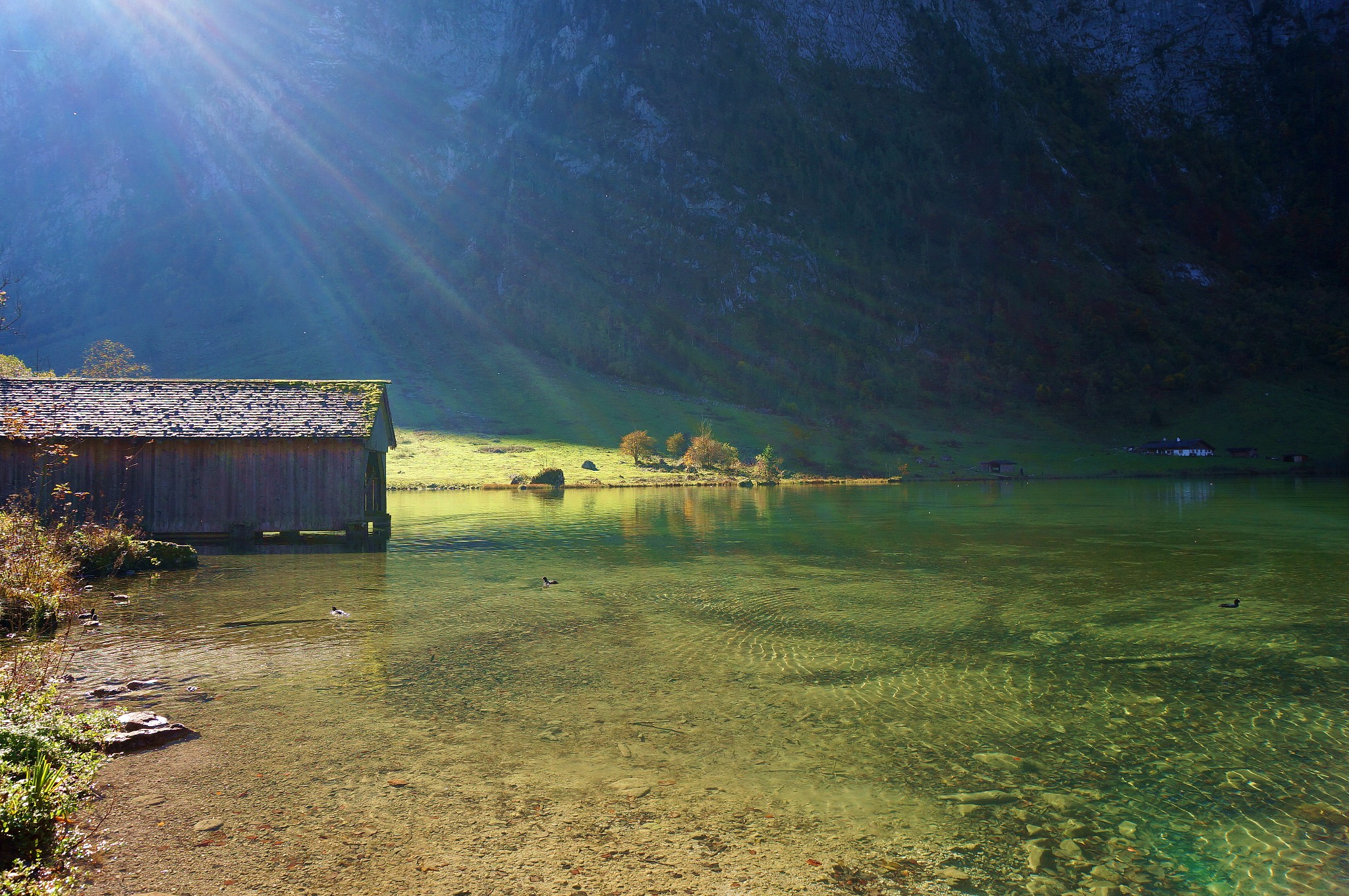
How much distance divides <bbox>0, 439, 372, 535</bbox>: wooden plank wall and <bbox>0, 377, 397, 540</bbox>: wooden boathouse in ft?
0.10

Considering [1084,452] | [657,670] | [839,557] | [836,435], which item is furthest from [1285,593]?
[1084,452]

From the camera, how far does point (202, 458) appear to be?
28.5 meters

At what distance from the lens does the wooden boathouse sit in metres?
27.7

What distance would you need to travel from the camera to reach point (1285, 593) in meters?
18.4

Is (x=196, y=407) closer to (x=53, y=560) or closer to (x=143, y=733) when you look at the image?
(x=53, y=560)

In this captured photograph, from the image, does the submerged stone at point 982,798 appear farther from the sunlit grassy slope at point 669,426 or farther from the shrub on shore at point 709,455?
the shrub on shore at point 709,455

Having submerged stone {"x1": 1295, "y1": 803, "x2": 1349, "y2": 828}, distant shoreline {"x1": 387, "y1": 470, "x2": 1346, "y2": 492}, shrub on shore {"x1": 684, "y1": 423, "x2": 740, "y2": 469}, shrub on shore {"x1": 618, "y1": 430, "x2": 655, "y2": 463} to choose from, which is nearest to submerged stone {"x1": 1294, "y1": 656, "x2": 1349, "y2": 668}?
submerged stone {"x1": 1295, "y1": 803, "x2": 1349, "y2": 828}

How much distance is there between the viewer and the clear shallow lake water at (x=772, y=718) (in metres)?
6.56

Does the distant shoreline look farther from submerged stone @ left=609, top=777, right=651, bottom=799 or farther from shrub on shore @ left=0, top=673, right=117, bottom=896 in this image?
submerged stone @ left=609, top=777, right=651, bottom=799

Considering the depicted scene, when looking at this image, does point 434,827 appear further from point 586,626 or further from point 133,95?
point 133,95

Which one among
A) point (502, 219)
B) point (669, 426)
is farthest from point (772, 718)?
point (502, 219)

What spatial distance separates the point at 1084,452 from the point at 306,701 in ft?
380

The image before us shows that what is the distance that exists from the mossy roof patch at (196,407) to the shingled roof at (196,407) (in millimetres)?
23

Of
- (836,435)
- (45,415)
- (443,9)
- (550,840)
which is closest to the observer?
(550,840)
